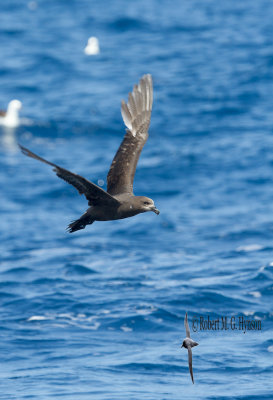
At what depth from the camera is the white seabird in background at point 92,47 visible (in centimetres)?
3662

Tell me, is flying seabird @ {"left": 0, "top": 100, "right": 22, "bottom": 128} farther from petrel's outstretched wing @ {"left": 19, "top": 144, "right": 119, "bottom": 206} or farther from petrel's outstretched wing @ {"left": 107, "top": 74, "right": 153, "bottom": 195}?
petrel's outstretched wing @ {"left": 19, "top": 144, "right": 119, "bottom": 206}

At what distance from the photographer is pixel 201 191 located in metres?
25.7

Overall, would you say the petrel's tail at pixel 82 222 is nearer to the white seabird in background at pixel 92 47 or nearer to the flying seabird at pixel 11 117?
the flying seabird at pixel 11 117

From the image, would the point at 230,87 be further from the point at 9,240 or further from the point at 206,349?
the point at 206,349

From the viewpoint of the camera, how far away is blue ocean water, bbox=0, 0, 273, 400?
1678 centimetres

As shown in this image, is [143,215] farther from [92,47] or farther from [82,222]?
[92,47]

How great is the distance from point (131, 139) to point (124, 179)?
100cm

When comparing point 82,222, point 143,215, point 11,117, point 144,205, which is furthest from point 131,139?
point 11,117

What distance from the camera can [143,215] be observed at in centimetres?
2500

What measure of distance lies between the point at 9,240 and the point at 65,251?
6.02ft

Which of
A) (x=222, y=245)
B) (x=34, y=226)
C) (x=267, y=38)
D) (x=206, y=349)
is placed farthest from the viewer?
(x=267, y=38)

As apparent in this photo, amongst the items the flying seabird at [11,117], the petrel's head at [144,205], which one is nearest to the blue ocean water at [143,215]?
the flying seabird at [11,117]

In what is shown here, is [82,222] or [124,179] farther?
[124,179]

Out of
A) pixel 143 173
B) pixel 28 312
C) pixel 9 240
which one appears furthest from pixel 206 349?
pixel 143 173
